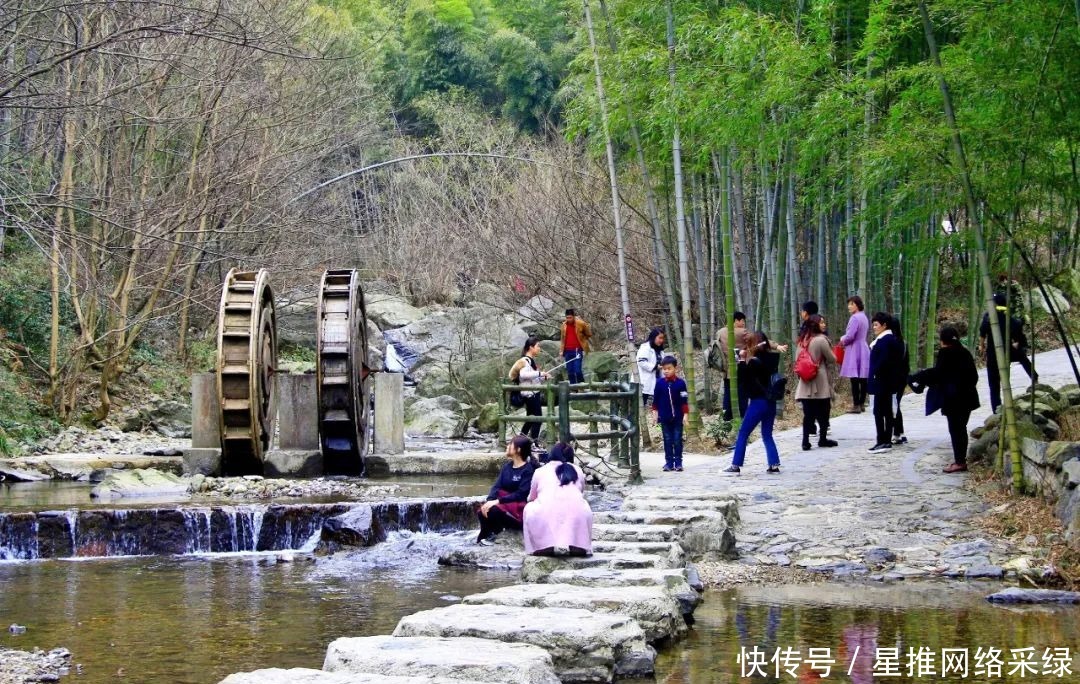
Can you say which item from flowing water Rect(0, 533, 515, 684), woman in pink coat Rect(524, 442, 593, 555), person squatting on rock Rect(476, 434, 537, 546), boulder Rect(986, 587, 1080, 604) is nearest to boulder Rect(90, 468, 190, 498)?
flowing water Rect(0, 533, 515, 684)

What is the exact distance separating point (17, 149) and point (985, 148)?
36.1 ft

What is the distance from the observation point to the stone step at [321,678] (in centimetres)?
433

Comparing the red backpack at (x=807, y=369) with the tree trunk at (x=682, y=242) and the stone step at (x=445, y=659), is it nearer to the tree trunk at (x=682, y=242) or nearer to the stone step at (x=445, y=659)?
the tree trunk at (x=682, y=242)

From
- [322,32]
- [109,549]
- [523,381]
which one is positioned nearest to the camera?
[109,549]

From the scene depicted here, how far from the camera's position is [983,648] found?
5.95 metres

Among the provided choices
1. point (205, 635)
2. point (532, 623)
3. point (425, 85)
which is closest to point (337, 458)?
point (205, 635)

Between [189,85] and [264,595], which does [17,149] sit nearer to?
[189,85]

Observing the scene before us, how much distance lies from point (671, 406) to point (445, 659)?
6841 mm

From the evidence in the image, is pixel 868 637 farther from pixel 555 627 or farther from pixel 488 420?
pixel 488 420

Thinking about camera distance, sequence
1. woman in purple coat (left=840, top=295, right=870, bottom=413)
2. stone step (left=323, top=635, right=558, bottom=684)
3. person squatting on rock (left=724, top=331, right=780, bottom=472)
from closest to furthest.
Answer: stone step (left=323, top=635, right=558, bottom=684)
person squatting on rock (left=724, top=331, right=780, bottom=472)
woman in purple coat (left=840, top=295, right=870, bottom=413)

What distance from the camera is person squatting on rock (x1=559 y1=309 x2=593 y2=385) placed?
16266mm

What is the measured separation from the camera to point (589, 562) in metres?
7.14

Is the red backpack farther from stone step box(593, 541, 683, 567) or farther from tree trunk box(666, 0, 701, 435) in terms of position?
stone step box(593, 541, 683, 567)

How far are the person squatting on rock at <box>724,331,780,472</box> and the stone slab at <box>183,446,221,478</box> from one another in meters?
5.99
